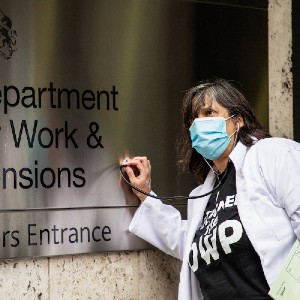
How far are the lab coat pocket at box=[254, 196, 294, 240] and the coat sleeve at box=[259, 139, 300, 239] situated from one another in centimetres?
2

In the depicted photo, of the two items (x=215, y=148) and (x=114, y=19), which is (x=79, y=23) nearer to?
(x=114, y=19)

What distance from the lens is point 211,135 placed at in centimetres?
258

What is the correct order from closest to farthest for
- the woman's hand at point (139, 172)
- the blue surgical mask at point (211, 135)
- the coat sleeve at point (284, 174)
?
1. the coat sleeve at point (284, 174)
2. the blue surgical mask at point (211, 135)
3. the woman's hand at point (139, 172)

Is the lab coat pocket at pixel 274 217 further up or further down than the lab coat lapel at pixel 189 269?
further up

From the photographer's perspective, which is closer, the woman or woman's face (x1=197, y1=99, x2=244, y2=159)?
the woman

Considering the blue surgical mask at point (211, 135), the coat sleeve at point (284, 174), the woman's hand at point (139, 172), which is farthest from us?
the woman's hand at point (139, 172)

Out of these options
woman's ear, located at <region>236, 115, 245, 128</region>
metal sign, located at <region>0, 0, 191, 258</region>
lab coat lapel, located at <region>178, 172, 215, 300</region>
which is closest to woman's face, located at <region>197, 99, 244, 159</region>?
woman's ear, located at <region>236, 115, 245, 128</region>

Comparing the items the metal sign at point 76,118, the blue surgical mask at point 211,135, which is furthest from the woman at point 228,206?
the metal sign at point 76,118

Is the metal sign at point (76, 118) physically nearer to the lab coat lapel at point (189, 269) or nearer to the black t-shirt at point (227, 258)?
the lab coat lapel at point (189, 269)

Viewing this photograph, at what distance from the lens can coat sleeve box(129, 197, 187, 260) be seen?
2.90 metres

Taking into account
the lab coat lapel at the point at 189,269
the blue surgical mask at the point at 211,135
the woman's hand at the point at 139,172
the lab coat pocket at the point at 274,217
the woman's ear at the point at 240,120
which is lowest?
the lab coat lapel at the point at 189,269

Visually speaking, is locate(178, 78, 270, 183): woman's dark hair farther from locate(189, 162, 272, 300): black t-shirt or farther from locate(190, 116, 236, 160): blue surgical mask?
locate(189, 162, 272, 300): black t-shirt

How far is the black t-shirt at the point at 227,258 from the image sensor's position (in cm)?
239

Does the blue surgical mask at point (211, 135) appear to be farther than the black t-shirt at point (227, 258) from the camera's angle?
Yes
